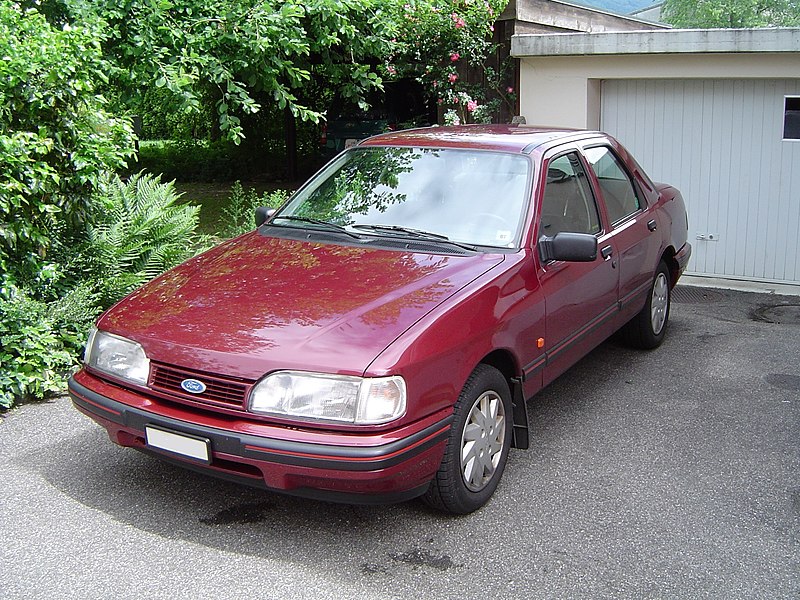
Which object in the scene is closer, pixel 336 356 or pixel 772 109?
pixel 336 356

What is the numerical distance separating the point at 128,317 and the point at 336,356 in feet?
3.86

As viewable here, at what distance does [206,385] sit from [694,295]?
240 inches

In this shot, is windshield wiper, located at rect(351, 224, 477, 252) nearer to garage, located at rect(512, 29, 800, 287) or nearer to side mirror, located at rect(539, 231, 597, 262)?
side mirror, located at rect(539, 231, 597, 262)

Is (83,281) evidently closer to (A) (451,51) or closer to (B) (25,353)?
(B) (25,353)

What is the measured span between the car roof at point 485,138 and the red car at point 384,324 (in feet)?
0.07

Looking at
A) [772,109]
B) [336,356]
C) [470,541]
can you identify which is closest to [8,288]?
[336,356]

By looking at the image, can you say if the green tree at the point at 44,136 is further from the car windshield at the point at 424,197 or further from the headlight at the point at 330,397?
the headlight at the point at 330,397

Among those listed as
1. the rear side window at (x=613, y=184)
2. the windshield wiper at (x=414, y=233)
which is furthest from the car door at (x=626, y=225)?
the windshield wiper at (x=414, y=233)

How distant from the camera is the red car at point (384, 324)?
12.0 ft

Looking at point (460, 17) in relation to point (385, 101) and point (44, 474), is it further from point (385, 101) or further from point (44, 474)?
point (44, 474)

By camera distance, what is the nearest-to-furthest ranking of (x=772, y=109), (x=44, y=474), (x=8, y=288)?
(x=44, y=474)
(x=8, y=288)
(x=772, y=109)

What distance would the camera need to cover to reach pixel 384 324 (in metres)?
3.89

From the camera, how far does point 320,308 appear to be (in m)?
4.07

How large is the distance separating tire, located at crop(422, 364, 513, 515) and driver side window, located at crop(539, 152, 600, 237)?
3.45ft
